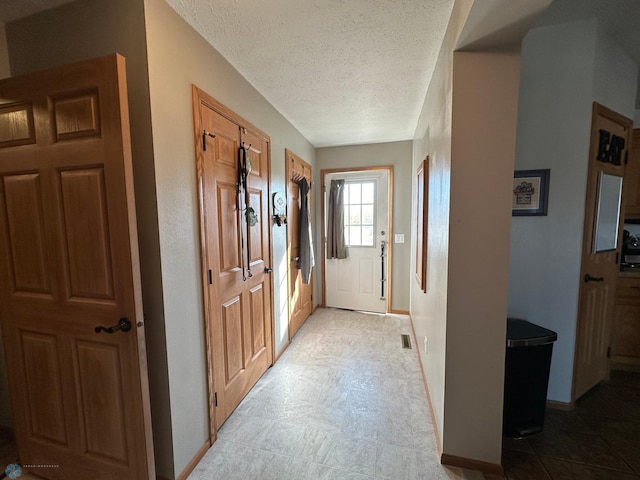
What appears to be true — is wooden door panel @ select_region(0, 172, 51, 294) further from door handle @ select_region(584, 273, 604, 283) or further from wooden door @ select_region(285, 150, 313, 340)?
door handle @ select_region(584, 273, 604, 283)

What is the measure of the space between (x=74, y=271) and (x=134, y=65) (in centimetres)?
98

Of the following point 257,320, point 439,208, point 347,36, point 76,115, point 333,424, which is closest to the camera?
point 76,115

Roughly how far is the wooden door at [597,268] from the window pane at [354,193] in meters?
2.38

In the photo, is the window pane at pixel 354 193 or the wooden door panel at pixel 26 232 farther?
the window pane at pixel 354 193

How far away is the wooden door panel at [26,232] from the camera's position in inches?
48.3

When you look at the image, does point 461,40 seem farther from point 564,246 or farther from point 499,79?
point 564,246

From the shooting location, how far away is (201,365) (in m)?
1.51

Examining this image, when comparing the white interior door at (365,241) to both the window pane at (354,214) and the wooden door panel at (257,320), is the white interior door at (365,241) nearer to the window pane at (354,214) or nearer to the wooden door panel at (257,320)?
the window pane at (354,214)

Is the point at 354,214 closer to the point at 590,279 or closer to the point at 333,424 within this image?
the point at 590,279

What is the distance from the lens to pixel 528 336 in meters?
1.54

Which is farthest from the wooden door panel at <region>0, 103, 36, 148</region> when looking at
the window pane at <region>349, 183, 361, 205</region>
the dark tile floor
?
the window pane at <region>349, 183, 361, 205</region>

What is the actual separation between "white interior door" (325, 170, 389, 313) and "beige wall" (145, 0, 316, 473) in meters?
2.43

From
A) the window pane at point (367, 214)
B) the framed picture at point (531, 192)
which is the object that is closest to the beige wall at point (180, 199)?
the framed picture at point (531, 192)

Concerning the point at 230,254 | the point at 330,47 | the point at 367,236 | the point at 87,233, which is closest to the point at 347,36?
the point at 330,47
